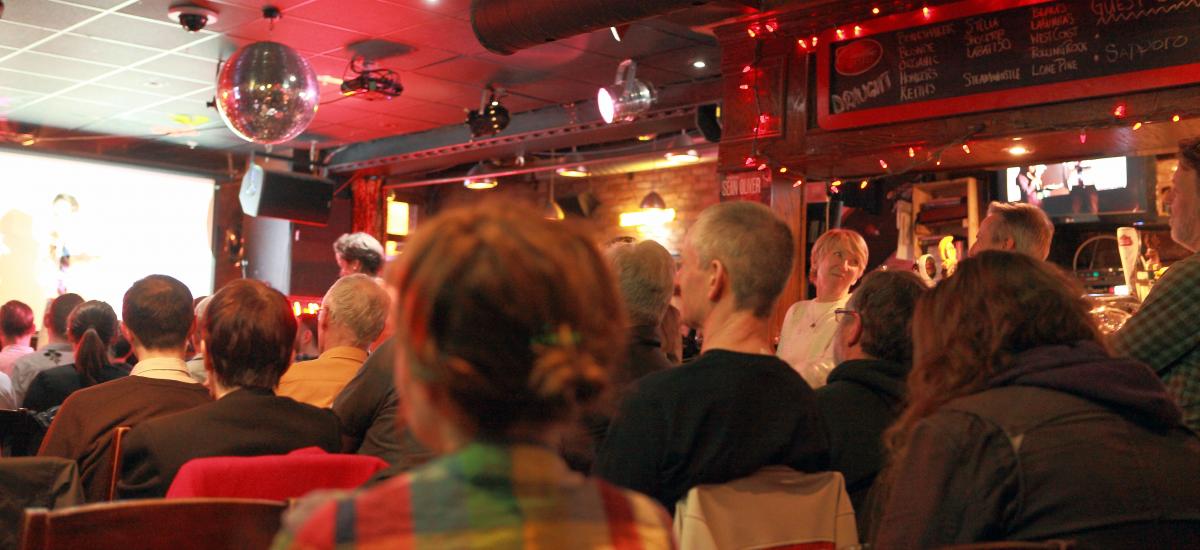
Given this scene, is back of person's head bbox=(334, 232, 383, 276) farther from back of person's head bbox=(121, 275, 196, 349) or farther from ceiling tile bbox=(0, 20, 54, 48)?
ceiling tile bbox=(0, 20, 54, 48)

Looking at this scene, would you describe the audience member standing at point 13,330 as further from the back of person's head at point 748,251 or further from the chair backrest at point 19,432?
the back of person's head at point 748,251

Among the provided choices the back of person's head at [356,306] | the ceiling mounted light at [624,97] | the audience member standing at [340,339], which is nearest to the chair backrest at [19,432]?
the audience member standing at [340,339]

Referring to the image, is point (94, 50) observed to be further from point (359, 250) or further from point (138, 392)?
point (138, 392)

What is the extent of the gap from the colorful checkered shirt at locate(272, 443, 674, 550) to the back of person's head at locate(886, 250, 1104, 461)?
1026mm

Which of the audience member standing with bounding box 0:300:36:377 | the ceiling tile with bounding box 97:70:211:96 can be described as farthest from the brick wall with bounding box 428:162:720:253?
the audience member standing with bounding box 0:300:36:377

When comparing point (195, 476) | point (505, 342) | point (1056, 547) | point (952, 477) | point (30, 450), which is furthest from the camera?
point (30, 450)

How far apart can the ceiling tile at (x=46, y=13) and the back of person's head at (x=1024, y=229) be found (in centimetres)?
526

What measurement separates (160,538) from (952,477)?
3.76 ft

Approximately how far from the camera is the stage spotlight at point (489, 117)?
318 inches

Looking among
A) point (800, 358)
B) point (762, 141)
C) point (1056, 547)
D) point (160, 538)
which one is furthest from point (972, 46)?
point (160, 538)

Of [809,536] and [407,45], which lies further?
[407,45]

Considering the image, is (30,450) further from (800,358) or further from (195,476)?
(800,358)

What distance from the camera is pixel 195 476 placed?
189 centimetres

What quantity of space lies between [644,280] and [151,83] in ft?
21.2
